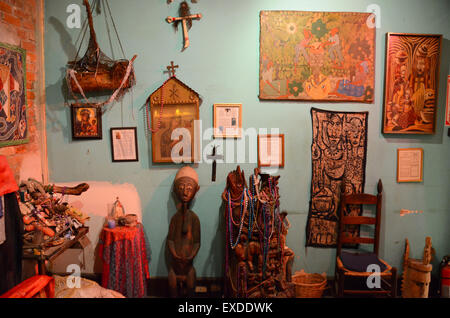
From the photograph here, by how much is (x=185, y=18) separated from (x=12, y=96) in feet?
6.01

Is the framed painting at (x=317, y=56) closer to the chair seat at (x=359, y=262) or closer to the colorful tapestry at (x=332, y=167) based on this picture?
the colorful tapestry at (x=332, y=167)

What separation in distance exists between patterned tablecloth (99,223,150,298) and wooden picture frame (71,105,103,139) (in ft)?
3.45

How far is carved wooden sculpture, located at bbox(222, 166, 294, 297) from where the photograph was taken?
302cm

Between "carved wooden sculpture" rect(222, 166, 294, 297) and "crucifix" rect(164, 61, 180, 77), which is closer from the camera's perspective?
"carved wooden sculpture" rect(222, 166, 294, 297)

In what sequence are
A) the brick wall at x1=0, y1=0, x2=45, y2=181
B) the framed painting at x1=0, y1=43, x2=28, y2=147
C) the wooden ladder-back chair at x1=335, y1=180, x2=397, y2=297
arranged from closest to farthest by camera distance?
the framed painting at x1=0, y1=43, x2=28, y2=147 → the brick wall at x1=0, y1=0, x2=45, y2=181 → the wooden ladder-back chair at x1=335, y1=180, x2=397, y2=297

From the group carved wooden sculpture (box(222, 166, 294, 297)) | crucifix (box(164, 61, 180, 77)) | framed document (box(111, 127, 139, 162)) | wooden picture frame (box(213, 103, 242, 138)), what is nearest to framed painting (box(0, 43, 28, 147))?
framed document (box(111, 127, 139, 162))

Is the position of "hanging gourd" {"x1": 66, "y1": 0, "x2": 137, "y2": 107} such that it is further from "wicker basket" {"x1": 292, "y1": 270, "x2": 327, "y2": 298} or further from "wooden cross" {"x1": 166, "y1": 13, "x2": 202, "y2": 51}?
"wicker basket" {"x1": 292, "y1": 270, "x2": 327, "y2": 298}

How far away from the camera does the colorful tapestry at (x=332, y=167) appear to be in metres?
3.45

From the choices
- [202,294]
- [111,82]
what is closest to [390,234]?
[202,294]

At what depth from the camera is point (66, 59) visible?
133 inches

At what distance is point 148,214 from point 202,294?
42.2 inches

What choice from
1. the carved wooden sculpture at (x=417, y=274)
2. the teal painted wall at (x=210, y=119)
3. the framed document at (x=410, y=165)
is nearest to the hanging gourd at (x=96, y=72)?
the teal painted wall at (x=210, y=119)

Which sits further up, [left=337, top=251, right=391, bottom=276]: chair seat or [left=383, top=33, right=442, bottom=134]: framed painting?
[left=383, top=33, right=442, bottom=134]: framed painting

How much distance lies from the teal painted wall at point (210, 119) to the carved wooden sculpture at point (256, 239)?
1.46 ft
